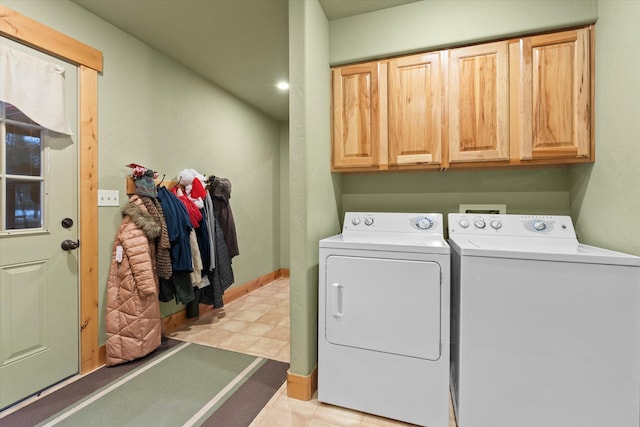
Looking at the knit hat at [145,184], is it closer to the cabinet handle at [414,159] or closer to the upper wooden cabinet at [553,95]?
the cabinet handle at [414,159]

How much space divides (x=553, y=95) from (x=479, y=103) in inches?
14.5

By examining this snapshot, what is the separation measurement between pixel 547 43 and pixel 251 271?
3.52 metres

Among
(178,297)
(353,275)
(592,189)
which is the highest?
(592,189)

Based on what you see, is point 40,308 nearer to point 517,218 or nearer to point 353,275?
point 353,275

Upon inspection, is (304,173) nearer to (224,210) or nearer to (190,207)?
(190,207)

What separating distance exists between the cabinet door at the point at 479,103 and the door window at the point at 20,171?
250 centimetres

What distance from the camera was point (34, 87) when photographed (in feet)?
5.42

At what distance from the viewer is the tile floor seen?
150 cm

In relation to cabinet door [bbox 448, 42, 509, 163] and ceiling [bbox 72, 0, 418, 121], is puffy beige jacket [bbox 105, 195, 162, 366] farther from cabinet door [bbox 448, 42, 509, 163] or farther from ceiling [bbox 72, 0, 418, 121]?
cabinet door [bbox 448, 42, 509, 163]

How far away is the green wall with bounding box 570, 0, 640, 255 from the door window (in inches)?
123

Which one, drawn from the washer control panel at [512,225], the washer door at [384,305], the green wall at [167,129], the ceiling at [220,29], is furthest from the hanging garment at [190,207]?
the washer control panel at [512,225]

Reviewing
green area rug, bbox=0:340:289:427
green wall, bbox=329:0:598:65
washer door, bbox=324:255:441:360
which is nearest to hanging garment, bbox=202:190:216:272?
green area rug, bbox=0:340:289:427

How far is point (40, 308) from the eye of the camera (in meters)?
1.72

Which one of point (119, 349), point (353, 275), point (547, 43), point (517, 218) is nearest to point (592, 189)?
point (517, 218)
